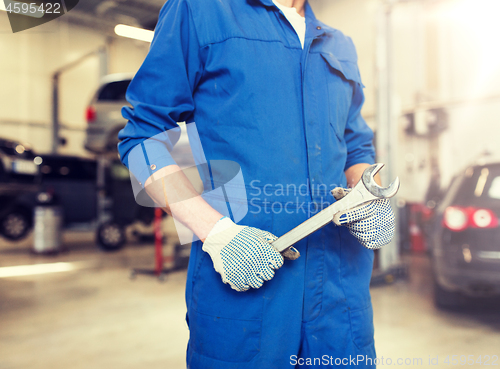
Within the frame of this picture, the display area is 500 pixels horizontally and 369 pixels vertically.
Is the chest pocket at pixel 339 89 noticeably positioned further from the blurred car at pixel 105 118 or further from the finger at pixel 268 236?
the blurred car at pixel 105 118

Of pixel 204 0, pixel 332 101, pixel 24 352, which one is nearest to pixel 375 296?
pixel 24 352

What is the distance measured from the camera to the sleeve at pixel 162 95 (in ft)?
1.98

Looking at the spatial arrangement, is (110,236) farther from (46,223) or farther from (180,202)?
(180,202)

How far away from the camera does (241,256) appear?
1.89ft

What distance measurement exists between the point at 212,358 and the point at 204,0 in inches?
25.1

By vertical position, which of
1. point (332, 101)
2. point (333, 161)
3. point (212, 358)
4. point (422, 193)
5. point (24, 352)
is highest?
point (332, 101)

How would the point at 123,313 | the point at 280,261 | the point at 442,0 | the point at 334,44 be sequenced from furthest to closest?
the point at 442,0
the point at 123,313
the point at 334,44
the point at 280,261

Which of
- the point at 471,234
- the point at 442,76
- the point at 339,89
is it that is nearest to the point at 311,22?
the point at 339,89

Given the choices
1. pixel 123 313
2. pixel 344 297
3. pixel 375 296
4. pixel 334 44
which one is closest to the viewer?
pixel 344 297

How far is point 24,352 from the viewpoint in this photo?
204cm

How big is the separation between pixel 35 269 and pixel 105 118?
6.62 feet

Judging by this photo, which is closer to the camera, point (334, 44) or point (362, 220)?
point (362, 220)

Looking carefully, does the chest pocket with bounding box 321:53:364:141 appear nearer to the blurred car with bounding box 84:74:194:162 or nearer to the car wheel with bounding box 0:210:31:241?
the blurred car with bounding box 84:74:194:162

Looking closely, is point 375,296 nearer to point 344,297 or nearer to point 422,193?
point 344,297
